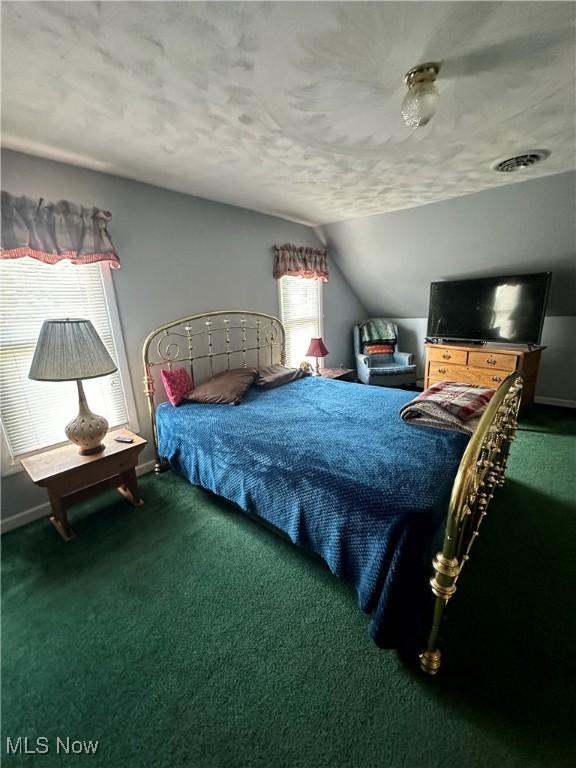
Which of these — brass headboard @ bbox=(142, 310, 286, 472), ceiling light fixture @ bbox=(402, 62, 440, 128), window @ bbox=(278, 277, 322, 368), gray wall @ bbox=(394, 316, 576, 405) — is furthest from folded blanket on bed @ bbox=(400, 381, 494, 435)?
gray wall @ bbox=(394, 316, 576, 405)

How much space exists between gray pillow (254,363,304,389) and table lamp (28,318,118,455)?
51.2 inches

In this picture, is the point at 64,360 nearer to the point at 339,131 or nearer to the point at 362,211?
the point at 339,131

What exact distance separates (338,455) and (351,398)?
0.97m

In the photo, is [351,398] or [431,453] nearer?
[431,453]

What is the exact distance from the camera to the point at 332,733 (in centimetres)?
107

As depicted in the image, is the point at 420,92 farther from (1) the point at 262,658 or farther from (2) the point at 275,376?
Result: (1) the point at 262,658

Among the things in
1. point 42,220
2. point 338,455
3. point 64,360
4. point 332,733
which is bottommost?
point 332,733

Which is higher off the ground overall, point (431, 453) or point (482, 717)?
point (431, 453)

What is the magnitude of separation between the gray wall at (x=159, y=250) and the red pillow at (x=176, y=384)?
25cm

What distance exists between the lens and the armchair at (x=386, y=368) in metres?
4.43

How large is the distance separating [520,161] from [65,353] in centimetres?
343

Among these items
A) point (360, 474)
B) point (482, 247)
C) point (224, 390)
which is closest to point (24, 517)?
point (224, 390)

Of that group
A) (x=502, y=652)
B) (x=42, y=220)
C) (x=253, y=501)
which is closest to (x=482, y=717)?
(x=502, y=652)

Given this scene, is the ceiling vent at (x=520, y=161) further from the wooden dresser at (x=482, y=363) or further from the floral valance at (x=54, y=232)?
the floral valance at (x=54, y=232)
